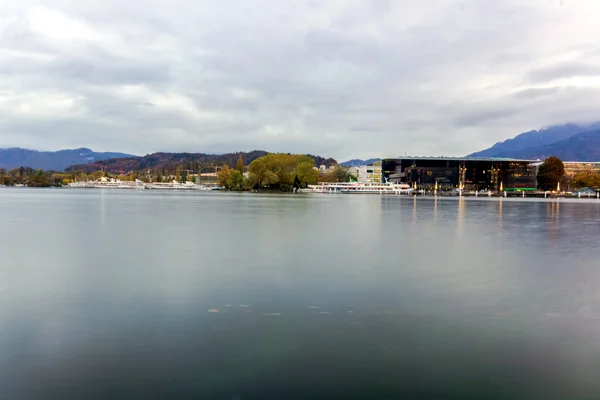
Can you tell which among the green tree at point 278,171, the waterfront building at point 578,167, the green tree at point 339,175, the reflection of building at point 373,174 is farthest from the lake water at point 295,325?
the waterfront building at point 578,167

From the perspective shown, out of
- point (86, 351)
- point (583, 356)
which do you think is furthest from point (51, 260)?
point (583, 356)

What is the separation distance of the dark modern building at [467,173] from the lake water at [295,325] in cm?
15239

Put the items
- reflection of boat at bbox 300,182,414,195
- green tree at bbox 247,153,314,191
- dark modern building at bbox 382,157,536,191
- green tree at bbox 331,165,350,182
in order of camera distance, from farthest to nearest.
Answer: green tree at bbox 331,165,350,182, dark modern building at bbox 382,157,536,191, reflection of boat at bbox 300,182,414,195, green tree at bbox 247,153,314,191

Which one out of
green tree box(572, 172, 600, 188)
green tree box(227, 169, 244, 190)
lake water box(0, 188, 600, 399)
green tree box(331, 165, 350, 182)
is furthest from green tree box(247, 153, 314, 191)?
lake water box(0, 188, 600, 399)

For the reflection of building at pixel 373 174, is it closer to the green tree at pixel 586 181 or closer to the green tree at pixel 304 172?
the green tree at pixel 304 172

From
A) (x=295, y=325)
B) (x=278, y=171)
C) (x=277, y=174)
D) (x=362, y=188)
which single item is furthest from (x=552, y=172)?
(x=295, y=325)

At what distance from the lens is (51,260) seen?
14547 mm

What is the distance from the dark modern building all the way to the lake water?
15239 centimetres

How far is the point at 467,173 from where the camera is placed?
167875 mm

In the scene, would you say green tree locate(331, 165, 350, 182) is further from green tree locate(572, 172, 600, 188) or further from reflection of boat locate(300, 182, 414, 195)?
green tree locate(572, 172, 600, 188)

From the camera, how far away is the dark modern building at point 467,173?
540 ft

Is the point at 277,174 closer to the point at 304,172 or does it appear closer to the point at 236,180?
the point at 304,172

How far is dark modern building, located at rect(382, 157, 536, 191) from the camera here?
16462 cm

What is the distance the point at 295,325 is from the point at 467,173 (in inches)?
6751
